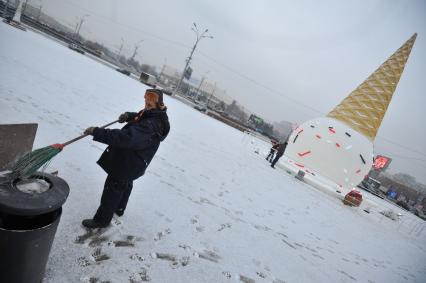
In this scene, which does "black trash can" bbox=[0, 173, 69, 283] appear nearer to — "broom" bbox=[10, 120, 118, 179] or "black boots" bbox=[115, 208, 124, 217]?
"broom" bbox=[10, 120, 118, 179]

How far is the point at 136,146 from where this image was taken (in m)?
2.76

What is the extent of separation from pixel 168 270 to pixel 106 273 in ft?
2.25

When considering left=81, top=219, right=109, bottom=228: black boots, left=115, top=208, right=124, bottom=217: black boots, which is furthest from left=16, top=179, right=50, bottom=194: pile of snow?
left=115, top=208, right=124, bottom=217: black boots

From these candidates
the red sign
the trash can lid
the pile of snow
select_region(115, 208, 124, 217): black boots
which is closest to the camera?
the trash can lid

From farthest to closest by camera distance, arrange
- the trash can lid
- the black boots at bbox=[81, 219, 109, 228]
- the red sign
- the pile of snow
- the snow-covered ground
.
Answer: the red sign < the black boots at bbox=[81, 219, 109, 228] < the snow-covered ground < the pile of snow < the trash can lid

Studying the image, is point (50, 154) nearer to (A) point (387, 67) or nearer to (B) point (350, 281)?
(B) point (350, 281)

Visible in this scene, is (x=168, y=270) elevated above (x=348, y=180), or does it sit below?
below

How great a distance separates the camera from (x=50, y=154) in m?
2.27

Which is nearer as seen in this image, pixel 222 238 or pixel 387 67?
pixel 222 238

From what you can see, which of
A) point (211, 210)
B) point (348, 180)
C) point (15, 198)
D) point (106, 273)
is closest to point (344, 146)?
point (348, 180)

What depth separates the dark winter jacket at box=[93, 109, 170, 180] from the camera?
2.73 meters

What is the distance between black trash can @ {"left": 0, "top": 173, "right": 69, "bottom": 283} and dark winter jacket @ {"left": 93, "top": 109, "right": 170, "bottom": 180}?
2.70ft

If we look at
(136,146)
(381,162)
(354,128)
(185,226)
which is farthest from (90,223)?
(381,162)

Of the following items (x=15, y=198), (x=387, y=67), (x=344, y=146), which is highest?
(x=387, y=67)
